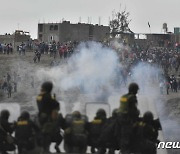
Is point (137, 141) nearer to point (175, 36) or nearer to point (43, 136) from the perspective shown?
point (43, 136)

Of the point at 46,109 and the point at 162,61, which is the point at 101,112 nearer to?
the point at 46,109

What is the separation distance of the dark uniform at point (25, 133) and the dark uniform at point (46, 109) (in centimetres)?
24

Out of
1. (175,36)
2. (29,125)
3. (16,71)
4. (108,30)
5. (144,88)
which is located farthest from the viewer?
(108,30)

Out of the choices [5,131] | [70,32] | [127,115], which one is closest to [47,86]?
[5,131]

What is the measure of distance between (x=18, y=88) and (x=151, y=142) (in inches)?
988

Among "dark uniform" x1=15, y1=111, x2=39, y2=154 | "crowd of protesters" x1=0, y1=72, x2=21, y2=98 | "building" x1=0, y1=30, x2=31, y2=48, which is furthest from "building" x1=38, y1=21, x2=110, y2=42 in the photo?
"dark uniform" x1=15, y1=111, x2=39, y2=154

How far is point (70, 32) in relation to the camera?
70562 millimetres

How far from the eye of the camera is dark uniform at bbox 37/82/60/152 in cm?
1340

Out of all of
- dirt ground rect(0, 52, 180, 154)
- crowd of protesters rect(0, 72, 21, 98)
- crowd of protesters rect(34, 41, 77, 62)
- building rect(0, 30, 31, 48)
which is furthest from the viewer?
building rect(0, 30, 31, 48)

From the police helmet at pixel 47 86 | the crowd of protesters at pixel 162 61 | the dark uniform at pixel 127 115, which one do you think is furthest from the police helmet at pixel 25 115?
the crowd of protesters at pixel 162 61

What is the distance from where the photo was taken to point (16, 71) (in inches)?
1746

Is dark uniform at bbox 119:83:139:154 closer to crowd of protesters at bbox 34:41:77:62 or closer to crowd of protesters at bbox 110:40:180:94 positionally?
crowd of protesters at bbox 110:40:180:94

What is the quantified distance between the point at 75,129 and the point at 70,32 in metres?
57.6

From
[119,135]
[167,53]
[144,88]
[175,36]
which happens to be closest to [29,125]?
[119,135]
